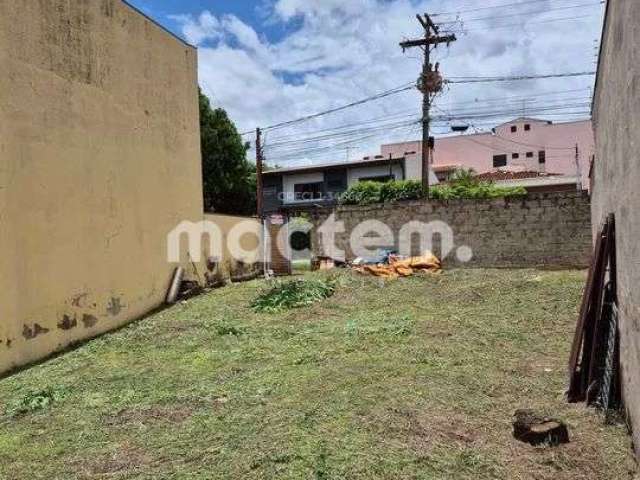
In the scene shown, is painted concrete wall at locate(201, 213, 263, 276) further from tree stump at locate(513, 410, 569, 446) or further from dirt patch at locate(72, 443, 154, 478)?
tree stump at locate(513, 410, 569, 446)

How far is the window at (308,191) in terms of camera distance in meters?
30.3

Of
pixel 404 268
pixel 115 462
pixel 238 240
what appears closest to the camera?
pixel 115 462

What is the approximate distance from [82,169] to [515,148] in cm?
3368

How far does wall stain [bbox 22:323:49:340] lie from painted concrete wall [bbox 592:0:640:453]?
5950mm

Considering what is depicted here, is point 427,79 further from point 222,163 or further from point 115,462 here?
point 115,462

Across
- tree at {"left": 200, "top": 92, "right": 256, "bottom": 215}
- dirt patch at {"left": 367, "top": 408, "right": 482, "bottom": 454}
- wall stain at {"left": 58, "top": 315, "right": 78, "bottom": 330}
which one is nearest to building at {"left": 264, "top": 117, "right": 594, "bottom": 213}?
tree at {"left": 200, "top": 92, "right": 256, "bottom": 215}

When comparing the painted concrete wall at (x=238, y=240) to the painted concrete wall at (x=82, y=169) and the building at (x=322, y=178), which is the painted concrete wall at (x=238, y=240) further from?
the building at (x=322, y=178)

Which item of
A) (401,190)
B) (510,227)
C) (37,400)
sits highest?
(401,190)

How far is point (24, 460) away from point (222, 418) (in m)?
1.26

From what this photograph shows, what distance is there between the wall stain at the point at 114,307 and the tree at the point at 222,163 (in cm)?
1408

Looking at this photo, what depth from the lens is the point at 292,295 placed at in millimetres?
8875

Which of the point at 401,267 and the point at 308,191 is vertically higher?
the point at 308,191

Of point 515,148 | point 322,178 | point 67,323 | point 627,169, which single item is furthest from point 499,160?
point 627,169

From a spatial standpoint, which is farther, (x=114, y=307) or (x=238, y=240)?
(x=238, y=240)
